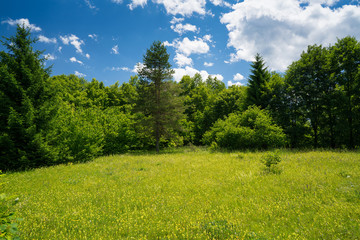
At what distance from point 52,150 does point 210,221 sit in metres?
14.0

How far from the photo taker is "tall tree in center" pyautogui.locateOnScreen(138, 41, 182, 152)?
69.2 feet

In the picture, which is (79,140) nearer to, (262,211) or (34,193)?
(34,193)

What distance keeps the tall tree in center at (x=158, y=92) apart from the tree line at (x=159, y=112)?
0.14m

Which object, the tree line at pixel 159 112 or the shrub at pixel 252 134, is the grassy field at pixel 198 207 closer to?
the tree line at pixel 159 112

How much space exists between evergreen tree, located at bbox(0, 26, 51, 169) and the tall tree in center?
35.2 feet

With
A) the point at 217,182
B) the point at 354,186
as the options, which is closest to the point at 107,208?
the point at 217,182

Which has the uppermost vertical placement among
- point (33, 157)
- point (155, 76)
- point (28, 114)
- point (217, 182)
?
point (155, 76)

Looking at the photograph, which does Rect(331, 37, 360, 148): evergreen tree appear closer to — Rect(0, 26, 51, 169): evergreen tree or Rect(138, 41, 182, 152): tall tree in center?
Rect(138, 41, 182, 152): tall tree in center

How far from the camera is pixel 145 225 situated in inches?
172

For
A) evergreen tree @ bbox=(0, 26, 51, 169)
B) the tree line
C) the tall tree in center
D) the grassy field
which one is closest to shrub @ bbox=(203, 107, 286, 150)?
the tree line

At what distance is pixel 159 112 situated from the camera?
856 inches

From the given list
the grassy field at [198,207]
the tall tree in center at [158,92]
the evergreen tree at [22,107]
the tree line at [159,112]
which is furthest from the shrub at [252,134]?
the evergreen tree at [22,107]

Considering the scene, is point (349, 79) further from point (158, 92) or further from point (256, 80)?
point (158, 92)

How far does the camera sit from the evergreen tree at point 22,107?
11.3 metres
